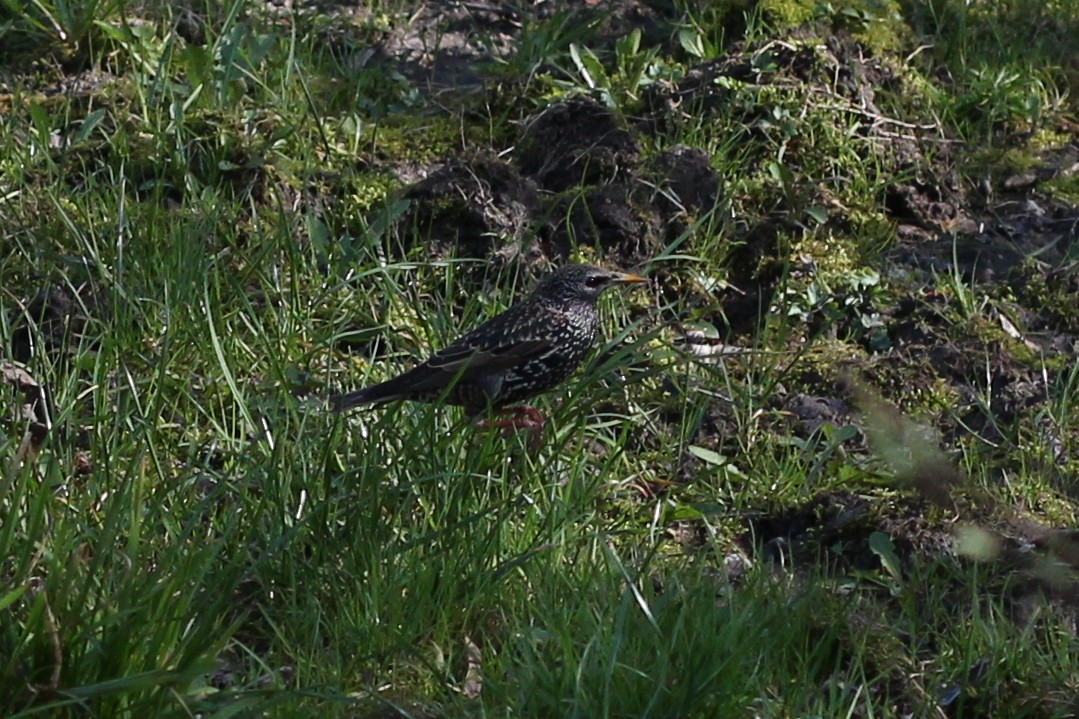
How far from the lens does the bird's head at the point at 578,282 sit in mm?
5672

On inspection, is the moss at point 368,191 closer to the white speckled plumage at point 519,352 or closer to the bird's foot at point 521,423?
the white speckled plumage at point 519,352

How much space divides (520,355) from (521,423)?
0.25 meters

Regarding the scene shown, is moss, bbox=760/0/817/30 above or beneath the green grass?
above

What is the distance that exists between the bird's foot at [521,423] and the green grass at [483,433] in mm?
106

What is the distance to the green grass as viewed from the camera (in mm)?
3734

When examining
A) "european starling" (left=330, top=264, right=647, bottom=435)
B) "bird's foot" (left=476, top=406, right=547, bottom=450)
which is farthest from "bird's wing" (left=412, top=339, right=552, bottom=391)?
"bird's foot" (left=476, top=406, right=547, bottom=450)

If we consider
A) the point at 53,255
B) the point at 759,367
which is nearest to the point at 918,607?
the point at 759,367

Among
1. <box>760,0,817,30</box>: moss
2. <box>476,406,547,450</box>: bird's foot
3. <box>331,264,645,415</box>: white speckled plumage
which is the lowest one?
<box>476,406,547,450</box>: bird's foot

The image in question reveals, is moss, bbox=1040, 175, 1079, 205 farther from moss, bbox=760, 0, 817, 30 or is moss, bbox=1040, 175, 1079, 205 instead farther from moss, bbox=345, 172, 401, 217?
moss, bbox=345, 172, 401, 217

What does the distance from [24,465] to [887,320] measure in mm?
3366

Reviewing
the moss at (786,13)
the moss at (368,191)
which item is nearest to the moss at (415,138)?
the moss at (368,191)

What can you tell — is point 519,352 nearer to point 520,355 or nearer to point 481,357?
point 520,355

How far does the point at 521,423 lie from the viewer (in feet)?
17.5

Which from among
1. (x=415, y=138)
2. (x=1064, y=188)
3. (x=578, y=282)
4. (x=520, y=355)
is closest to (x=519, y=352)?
(x=520, y=355)
